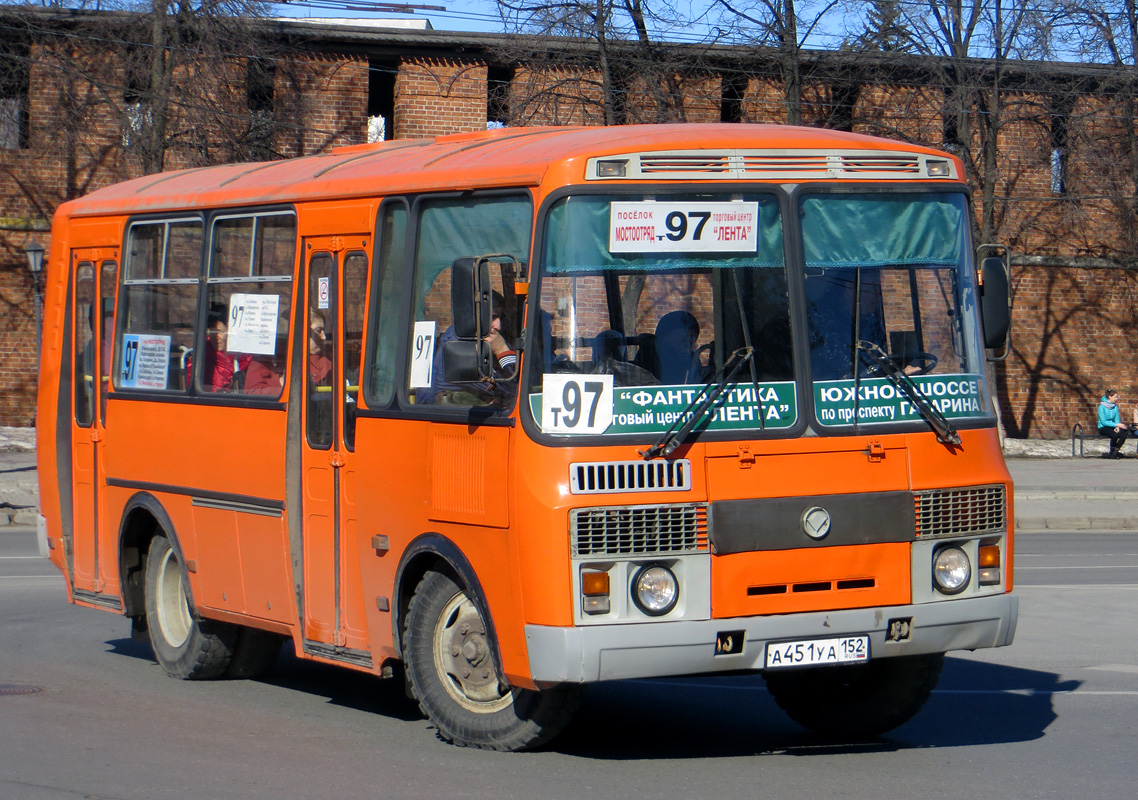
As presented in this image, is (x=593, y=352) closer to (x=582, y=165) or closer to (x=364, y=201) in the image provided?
(x=582, y=165)

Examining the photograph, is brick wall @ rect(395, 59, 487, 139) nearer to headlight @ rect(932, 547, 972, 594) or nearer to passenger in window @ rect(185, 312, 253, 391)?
passenger in window @ rect(185, 312, 253, 391)

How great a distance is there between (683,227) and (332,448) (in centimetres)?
237

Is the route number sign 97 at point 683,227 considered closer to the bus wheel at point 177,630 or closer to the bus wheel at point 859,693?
the bus wheel at point 859,693

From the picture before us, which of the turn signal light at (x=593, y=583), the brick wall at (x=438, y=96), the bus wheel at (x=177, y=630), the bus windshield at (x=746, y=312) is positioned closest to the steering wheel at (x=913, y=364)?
the bus windshield at (x=746, y=312)

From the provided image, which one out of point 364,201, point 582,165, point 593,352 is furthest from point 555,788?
point 364,201

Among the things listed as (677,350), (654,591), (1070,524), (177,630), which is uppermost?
(677,350)

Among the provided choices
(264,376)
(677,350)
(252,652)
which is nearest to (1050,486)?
(252,652)

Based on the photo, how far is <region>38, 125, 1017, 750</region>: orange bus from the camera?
6434 millimetres

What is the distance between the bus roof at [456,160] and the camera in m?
6.77

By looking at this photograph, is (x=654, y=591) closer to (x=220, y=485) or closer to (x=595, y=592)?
(x=595, y=592)

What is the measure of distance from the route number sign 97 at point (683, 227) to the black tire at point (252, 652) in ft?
13.7

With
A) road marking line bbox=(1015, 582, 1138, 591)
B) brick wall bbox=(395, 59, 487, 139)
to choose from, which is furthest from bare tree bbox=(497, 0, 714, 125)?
road marking line bbox=(1015, 582, 1138, 591)

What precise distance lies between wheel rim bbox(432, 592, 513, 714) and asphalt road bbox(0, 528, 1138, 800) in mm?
252

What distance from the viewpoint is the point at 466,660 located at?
23.2ft
